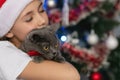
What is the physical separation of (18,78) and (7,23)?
24 centimetres

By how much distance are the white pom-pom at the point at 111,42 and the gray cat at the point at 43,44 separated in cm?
128

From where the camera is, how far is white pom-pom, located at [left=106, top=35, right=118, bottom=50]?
242cm

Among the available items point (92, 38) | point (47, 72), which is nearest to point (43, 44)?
point (47, 72)

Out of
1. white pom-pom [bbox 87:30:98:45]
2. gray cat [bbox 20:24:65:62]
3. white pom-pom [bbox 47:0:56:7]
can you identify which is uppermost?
white pom-pom [bbox 47:0:56:7]

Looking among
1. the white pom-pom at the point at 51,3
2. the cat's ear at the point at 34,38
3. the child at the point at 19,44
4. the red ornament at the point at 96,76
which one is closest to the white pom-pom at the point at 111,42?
the red ornament at the point at 96,76

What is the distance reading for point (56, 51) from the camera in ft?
3.85

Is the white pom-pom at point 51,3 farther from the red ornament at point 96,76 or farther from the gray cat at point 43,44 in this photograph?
the gray cat at point 43,44

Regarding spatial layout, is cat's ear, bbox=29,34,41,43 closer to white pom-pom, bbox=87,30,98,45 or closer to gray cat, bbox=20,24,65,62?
gray cat, bbox=20,24,65,62

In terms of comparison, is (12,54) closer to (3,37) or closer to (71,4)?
(3,37)

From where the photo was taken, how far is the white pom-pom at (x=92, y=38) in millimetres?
2439

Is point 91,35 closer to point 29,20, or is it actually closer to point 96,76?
point 96,76

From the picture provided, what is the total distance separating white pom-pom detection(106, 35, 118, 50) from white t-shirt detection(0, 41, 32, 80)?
4.48 feet

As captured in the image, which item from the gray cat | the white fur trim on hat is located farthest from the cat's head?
the white fur trim on hat

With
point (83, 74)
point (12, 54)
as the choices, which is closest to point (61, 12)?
point (83, 74)
